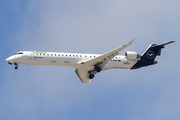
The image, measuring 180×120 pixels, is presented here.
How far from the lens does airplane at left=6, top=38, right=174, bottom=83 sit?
3628 cm

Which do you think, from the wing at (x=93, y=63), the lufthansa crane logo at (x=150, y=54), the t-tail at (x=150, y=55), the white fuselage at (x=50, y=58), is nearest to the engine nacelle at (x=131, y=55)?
the t-tail at (x=150, y=55)

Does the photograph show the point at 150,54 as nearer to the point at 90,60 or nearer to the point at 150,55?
the point at 150,55

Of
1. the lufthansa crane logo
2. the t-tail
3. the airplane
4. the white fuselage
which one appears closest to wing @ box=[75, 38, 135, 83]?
the airplane

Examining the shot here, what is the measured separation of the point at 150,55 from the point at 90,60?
7685 mm

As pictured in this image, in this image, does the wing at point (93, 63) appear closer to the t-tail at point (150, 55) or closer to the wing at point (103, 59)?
the wing at point (103, 59)

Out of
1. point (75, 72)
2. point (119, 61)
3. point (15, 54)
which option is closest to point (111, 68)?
point (119, 61)

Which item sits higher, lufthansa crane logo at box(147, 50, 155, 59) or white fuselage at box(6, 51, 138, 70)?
white fuselage at box(6, 51, 138, 70)

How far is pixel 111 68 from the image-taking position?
3881cm

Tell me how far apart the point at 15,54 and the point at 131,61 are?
12.6 meters

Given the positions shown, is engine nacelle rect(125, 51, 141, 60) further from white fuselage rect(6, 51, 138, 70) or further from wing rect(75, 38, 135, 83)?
white fuselage rect(6, 51, 138, 70)

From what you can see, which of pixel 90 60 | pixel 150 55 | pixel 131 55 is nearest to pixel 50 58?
pixel 90 60

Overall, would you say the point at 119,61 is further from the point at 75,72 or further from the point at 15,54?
the point at 15,54

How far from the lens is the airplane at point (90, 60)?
1428 inches

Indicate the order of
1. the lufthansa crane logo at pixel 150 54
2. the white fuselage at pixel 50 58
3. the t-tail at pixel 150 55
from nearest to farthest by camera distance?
1. the white fuselage at pixel 50 58
2. the t-tail at pixel 150 55
3. the lufthansa crane logo at pixel 150 54
